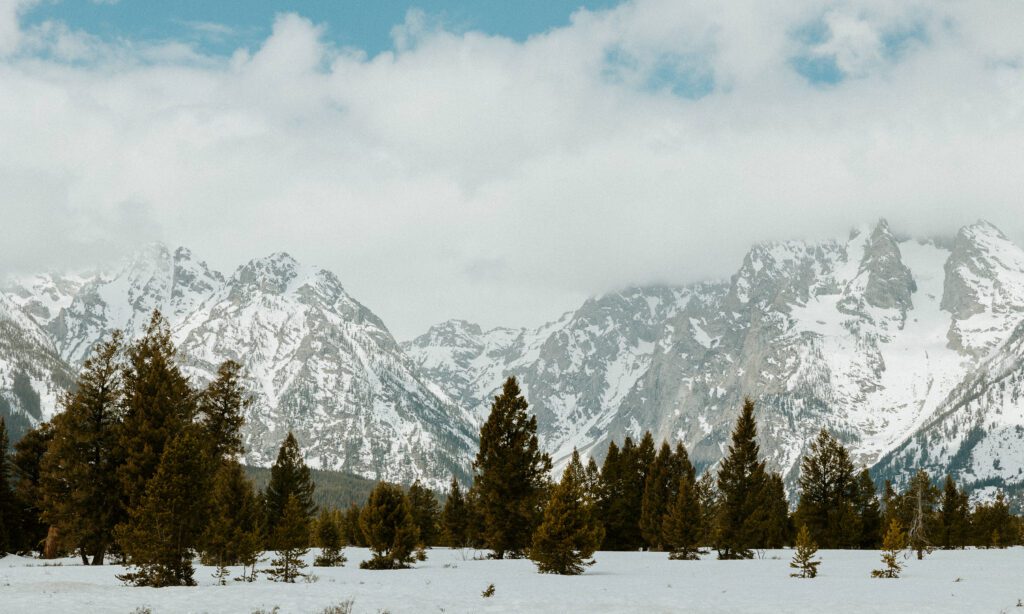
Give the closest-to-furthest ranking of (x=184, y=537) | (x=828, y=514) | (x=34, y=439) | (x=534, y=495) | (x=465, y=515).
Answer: (x=184, y=537), (x=534, y=495), (x=34, y=439), (x=828, y=514), (x=465, y=515)

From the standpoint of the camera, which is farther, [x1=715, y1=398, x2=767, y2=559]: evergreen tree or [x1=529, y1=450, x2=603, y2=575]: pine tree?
[x1=715, y1=398, x2=767, y2=559]: evergreen tree

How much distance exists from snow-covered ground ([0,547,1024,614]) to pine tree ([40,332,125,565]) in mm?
3269

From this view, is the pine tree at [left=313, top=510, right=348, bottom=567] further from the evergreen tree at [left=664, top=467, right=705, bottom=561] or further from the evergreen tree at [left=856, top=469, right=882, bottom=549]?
the evergreen tree at [left=856, top=469, right=882, bottom=549]

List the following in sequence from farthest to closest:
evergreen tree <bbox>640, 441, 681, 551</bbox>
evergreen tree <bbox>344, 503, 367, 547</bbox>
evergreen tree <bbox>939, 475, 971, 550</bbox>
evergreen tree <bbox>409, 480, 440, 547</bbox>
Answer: evergreen tree <bbox>409, 480, 440, 547</bbox>, evergreen tree <bbox>344, 503, 367, 547</bbox>, evergreen tree <bbox>939, 475, 971, 550</bbox>, evergreen tree <bbox>640, 441, 681, 551</bbox>

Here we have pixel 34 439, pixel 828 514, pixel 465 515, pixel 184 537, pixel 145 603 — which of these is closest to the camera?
pixel 145 603

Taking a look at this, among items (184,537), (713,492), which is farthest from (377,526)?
(713,492)

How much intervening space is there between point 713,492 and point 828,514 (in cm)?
1484

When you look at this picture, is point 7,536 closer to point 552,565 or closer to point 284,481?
point 284,481

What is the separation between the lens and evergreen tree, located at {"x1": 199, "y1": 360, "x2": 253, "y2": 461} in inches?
2275

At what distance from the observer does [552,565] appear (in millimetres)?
43656

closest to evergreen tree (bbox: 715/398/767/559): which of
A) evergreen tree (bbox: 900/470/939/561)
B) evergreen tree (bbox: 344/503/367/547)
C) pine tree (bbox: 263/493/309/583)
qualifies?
evergreen tree (bbox: 900/470/939/561)

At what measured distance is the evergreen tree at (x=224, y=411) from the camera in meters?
57.8

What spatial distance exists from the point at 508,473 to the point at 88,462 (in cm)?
2505

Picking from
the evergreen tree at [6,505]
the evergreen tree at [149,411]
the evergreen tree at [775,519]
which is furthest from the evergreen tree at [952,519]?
the evergreen tree at [6,505]
